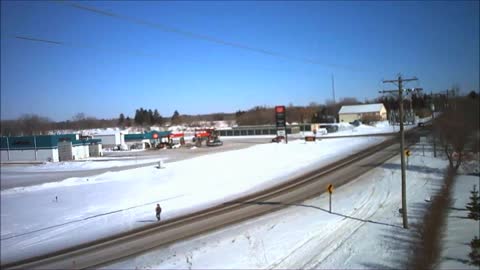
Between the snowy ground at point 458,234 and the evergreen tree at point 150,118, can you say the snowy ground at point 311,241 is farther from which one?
the evergreen tree at point 150,118

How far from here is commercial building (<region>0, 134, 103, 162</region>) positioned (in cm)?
543

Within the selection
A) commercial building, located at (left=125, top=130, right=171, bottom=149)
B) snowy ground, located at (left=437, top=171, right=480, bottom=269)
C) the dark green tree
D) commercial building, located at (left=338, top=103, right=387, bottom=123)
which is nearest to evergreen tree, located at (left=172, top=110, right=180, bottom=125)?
the dark green tree

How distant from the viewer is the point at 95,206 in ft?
45.2

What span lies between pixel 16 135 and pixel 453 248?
2154 centimetres

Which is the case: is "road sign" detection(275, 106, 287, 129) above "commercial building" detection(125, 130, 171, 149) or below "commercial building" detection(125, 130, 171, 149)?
above

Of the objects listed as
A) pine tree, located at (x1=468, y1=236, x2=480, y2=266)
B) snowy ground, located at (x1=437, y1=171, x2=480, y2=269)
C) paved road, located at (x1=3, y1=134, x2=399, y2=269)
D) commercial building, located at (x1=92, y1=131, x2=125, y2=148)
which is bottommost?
snowy ground, located at (x1=437, y1=171, x2=480, y2=269)

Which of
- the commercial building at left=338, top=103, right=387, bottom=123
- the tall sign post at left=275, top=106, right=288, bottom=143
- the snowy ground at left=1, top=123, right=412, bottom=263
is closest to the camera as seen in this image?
the snowy ground at left=1, top=123, right=412, bottom=263

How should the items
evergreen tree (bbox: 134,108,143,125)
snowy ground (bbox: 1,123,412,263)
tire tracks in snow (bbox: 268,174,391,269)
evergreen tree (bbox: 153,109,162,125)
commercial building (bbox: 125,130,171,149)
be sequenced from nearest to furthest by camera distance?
snowy ground (bbox: 1,123,412,263)
evergreen tree (bbox: 134,108,143,125)
evergreen tree (bbox: 153,109,162,125)
tire tracks in snow (bbox: 268,174,391,269)
commercial building (bbox: 125,130,171,149)

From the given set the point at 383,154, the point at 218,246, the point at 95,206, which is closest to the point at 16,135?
the point at 95,206

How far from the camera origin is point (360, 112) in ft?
485

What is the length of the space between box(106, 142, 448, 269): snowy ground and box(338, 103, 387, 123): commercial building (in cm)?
12189

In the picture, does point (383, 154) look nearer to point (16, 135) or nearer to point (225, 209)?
point (225, 209)

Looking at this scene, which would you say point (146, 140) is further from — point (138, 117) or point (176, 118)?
point (138, 117)

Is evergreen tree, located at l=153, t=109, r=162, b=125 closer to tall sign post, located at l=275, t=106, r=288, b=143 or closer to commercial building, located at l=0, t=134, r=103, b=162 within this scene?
commercial building, located at l=0, t=134, r=103, b=162
